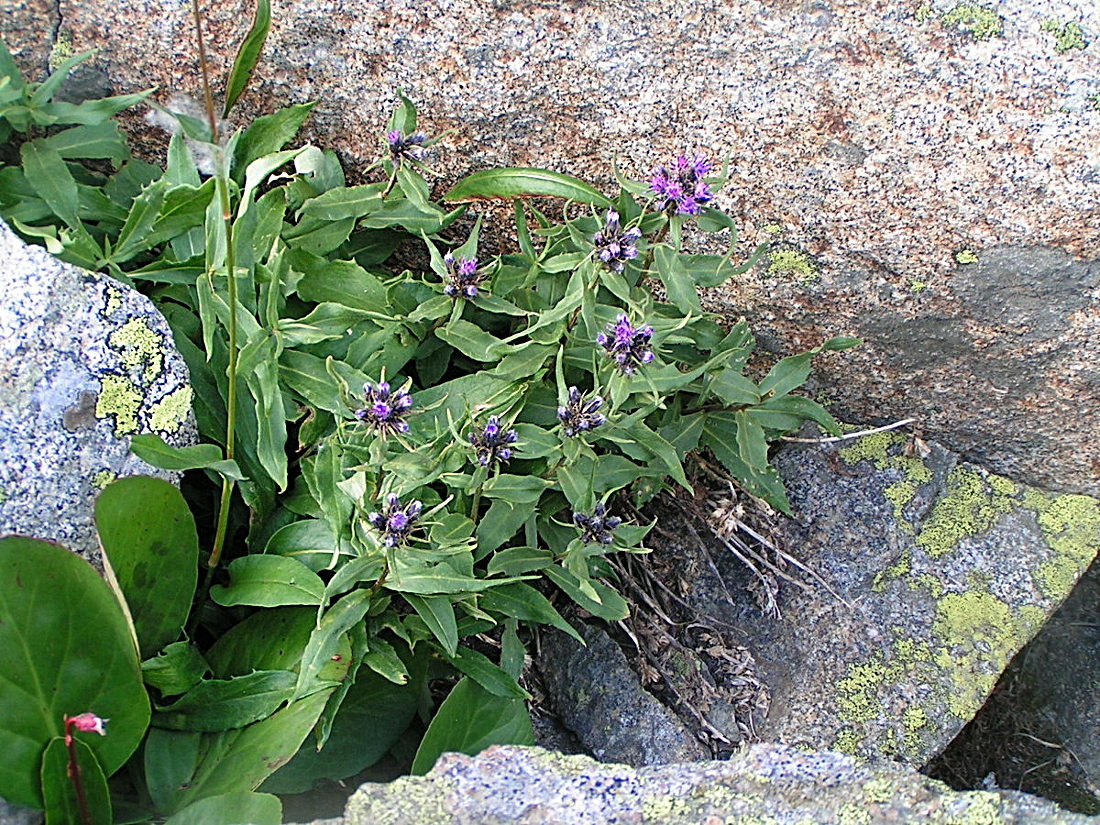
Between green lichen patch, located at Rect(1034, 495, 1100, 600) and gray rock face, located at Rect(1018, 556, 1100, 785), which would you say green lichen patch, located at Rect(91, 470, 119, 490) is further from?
gray rock face, located at Rect(1018, 556, 1100, 785)

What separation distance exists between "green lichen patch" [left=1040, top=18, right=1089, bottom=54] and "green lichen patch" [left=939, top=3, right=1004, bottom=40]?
10 cm

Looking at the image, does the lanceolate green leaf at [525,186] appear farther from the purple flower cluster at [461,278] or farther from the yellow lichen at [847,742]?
the yellow lichen at [847,742]

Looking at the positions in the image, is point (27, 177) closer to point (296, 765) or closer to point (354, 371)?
point (354, 371)

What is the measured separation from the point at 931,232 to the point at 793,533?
36.4 inches

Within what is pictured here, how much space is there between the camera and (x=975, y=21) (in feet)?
8.05

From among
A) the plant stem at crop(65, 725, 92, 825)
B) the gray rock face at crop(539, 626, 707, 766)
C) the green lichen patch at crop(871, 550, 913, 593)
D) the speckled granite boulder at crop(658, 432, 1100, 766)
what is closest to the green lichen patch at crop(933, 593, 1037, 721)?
the speckled granite boulder at crop(658, 432, 1100, 766)

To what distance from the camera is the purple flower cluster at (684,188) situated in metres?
2.23

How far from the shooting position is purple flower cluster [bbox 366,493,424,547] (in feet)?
6.71

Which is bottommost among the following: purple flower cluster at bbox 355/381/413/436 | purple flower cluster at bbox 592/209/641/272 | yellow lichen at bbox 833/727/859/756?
yellow lichen at bbox 833/727/859/756

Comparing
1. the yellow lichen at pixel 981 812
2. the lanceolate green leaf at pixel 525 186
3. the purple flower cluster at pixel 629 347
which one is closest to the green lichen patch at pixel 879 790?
the yellow lichen at pixel 981 812

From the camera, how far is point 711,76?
259 centimetres

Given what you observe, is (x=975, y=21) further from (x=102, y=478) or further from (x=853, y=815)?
(x=102, y=478)

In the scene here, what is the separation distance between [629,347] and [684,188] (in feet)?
1.26

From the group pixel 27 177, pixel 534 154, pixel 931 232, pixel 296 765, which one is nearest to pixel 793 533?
pixel 931 232
